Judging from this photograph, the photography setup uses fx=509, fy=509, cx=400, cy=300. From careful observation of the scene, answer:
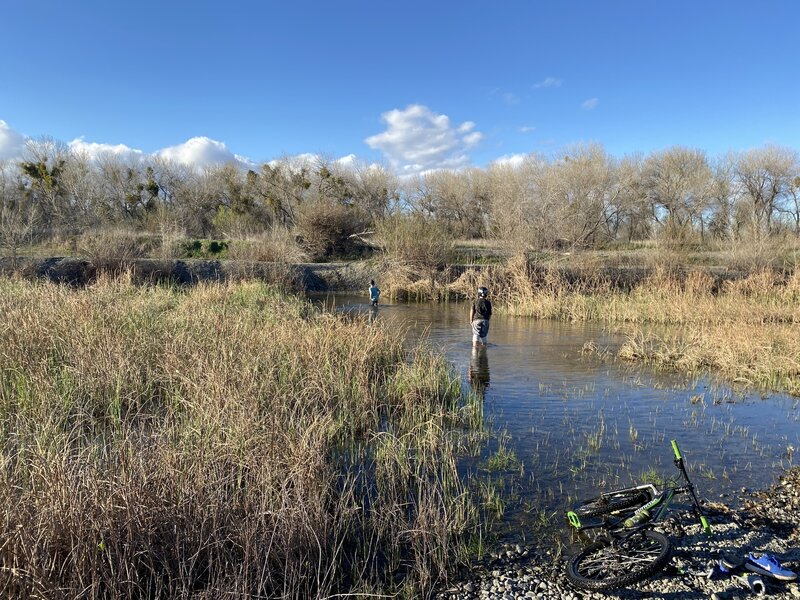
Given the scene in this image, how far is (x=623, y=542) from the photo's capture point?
4086mm

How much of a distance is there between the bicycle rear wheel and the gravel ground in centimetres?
48

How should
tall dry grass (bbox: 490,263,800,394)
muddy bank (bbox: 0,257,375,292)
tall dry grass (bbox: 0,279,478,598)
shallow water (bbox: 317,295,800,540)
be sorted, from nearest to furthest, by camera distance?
tall dry grass (bbox: 0,279,478,598) → shallow water (bbox: 317,295,800,540) → tall dry grass (bbox: 490,263,800,394) → muddy bank (bbox: 0,257,375,292)

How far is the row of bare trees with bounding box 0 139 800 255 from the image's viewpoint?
3469 centimetres

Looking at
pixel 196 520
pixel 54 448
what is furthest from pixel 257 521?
pixel 54 448

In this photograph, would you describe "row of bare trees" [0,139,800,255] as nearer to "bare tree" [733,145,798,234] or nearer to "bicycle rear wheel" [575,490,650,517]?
"bare tree" [733,145,798,234]

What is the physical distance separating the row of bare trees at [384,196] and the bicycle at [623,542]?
25.1 m

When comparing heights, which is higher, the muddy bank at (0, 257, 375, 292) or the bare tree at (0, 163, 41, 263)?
the bare tree at (0, 163, 41, 263)

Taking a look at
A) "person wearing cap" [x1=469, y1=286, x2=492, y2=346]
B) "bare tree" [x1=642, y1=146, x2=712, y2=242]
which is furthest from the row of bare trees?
"person wearing cap" [x1=469, y1=286, x2=492, y2=346]

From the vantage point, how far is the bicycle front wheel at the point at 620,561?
12.4ft

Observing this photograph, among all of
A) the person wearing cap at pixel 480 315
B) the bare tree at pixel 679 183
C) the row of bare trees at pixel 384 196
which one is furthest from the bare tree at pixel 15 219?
the bare tree at pixel 679 183

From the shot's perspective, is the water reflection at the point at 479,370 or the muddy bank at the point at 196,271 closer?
the water reflection at the point at 479,370

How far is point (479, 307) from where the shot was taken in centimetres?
1341

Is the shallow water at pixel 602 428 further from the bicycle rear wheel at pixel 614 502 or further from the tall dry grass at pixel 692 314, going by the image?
the tall dry grass at pixel 692 314

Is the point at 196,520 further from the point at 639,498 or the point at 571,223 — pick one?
the point at 571,223
